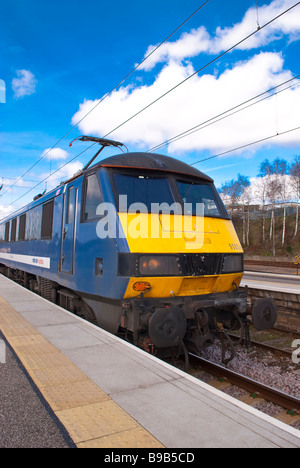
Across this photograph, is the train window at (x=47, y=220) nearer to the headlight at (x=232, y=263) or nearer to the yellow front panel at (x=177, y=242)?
the yellow front panel at (x=177, y=242)

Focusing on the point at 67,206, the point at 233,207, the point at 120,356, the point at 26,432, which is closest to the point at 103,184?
the point at 67,206

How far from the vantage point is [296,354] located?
6738mm

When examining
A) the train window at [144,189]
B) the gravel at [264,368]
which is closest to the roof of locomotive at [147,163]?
the train window at [144,189]

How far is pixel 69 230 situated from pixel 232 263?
3.09m

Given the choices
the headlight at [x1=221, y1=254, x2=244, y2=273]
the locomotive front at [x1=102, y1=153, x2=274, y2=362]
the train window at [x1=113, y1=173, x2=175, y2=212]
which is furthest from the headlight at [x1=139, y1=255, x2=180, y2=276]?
the headlight at [x1=221, y1=254, x2=244, y2=273]

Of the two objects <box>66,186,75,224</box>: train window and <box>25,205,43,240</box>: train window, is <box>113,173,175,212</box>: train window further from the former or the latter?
<box>25,205,43,240</box>: train window

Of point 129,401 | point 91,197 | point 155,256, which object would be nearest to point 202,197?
point 155,256

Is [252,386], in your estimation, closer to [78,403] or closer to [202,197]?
[78,403]

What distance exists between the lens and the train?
15.5 ft

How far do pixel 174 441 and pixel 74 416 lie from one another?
899 millimetres

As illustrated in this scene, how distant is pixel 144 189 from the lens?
17.9 ft

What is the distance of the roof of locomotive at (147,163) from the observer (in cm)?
544

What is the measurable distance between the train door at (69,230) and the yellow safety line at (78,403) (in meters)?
1.77
